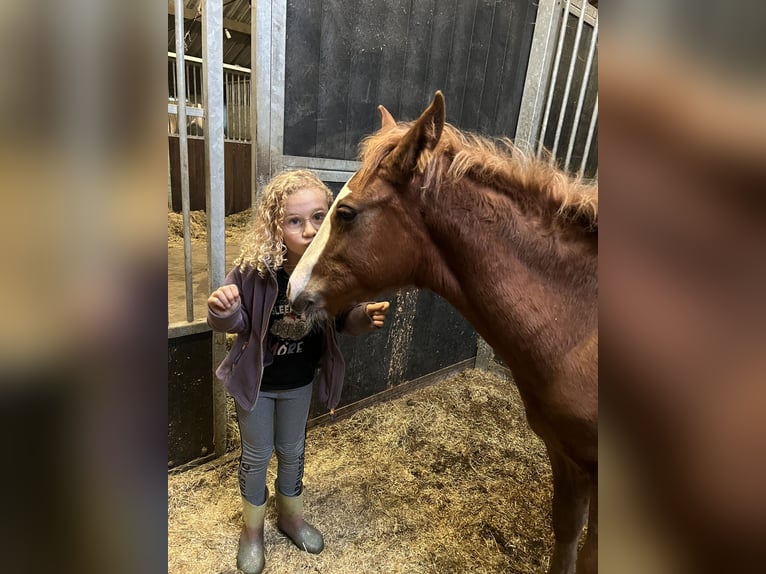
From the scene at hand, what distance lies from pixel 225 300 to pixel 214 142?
75 cm

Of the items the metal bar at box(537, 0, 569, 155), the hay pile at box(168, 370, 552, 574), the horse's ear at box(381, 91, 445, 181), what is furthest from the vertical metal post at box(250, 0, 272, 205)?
the metal bar at box(537, 0, 569, 155)

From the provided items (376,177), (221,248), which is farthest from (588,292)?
(221,248)

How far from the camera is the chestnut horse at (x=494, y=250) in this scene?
1.06 m

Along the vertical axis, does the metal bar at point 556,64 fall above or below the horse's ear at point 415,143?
above

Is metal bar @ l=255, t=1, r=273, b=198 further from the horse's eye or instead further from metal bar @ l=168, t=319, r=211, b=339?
the horse's eye

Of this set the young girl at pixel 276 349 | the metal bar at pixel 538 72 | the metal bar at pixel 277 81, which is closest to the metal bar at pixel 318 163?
the metal bar at pixel 277 81

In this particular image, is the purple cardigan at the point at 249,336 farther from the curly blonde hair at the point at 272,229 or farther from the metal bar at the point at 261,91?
the metal bar at the point at 261,91

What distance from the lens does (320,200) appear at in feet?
4.73

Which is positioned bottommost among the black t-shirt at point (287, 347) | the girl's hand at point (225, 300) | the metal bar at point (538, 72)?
the black t-shirt at point (287, 347)

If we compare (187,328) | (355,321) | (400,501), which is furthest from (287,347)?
(400,501)

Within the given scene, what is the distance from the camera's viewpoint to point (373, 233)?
3.89 feet

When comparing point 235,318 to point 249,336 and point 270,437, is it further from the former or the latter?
point 270,437
